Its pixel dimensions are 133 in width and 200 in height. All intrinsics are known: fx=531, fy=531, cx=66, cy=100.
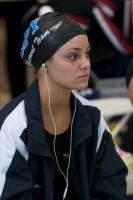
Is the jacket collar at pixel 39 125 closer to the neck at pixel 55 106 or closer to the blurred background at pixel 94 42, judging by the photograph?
the neck at pixel 55 106

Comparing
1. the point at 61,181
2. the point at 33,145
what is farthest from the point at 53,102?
the point at 61,181

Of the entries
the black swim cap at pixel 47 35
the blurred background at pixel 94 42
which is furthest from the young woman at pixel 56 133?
the blurred background at pixel 94 42

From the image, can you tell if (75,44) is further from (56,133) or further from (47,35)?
(56,133)

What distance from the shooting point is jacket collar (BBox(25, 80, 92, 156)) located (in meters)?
1.73

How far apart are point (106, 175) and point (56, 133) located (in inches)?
9.4

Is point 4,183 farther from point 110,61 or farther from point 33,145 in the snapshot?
point 110,61

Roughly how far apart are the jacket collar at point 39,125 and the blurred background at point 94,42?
145 cm

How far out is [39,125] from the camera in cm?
175

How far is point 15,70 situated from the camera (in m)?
3.53

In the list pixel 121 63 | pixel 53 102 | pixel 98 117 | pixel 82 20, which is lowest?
pixel 121 63

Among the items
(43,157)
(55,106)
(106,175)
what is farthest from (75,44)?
(106,175)

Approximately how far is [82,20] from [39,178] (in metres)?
1.94

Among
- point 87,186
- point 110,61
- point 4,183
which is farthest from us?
point 110,61

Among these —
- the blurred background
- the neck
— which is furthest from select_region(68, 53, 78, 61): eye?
the blurred background
